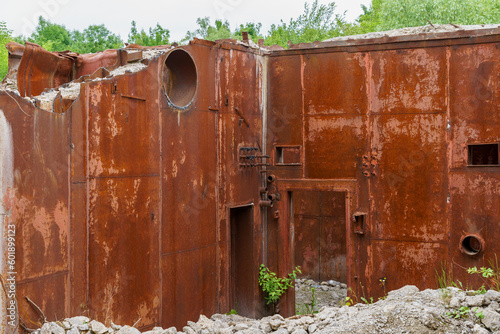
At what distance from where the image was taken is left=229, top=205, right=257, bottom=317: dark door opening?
30.2 ft

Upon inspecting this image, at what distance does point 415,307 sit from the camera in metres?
5.25

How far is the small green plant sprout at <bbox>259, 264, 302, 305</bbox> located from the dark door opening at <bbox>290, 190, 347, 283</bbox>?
11.2 feet

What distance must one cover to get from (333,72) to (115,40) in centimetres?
2494

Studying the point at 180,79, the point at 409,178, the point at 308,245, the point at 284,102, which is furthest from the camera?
the point at 308,245

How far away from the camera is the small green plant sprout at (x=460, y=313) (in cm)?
515

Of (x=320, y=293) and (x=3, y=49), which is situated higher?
(x=3, y=49)

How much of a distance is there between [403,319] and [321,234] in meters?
7.71

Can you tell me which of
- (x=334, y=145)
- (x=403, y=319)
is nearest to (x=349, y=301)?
(x=334, y=145)

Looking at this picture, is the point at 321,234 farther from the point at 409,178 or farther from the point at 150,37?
the point at 150,37

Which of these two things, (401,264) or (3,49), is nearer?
(401,264)

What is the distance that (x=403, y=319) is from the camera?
5152mm

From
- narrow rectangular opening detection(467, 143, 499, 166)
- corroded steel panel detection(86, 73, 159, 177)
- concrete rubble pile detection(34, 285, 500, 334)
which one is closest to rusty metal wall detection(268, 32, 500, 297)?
narrow rectangular opening detection(467, 143, 499, 166)

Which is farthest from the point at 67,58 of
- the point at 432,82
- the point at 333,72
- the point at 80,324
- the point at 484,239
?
the point at 484,239

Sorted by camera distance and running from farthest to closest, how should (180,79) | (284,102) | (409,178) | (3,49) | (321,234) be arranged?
(3,49) → (321,234) → (284,102) → (409,178) → (180,79)
